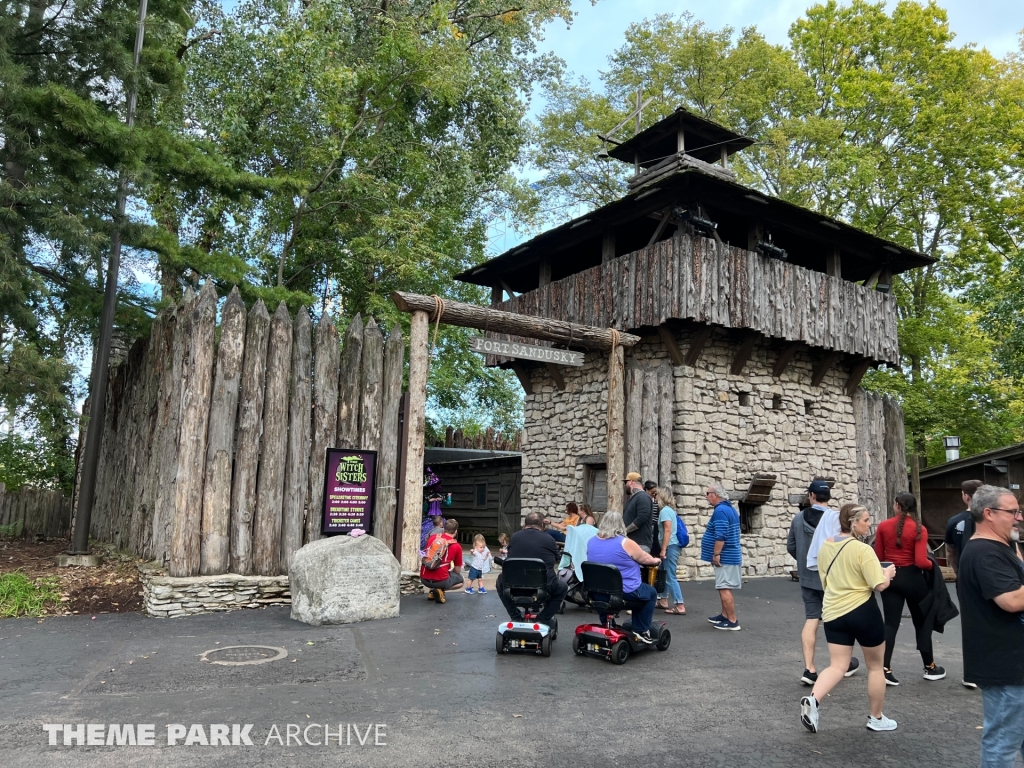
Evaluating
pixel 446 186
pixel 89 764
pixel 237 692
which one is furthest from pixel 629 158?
pixel 89 764

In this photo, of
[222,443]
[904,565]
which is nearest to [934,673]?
[904,565]

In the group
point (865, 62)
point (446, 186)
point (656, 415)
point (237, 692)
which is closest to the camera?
point (237, 692)

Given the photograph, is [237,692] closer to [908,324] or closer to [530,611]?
[530,611]

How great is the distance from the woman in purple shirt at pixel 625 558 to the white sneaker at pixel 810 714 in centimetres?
205

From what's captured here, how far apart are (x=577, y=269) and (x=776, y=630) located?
38.5ft

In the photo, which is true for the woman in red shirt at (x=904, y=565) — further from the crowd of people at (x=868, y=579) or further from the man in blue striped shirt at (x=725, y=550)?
the man in blue striped shirt at (x=725, y=550)

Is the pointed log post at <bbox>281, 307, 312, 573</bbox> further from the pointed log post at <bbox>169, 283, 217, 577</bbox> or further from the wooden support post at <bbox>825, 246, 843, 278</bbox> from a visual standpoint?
the wooden support post at <bbox>825, 246, 843, 278</bbox>

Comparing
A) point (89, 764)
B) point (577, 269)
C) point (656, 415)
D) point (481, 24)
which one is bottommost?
point (89, 764)

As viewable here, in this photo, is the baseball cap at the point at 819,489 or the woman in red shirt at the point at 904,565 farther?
the baseball cap at the point at 819,489

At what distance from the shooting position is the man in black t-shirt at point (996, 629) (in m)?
3.58

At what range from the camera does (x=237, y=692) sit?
5543 millimetres

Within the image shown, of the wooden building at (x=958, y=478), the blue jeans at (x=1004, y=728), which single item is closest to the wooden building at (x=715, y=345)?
the wooden building at (x=958, y=478)

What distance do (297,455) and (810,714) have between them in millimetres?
6745

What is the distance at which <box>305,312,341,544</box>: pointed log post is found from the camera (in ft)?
31.8
